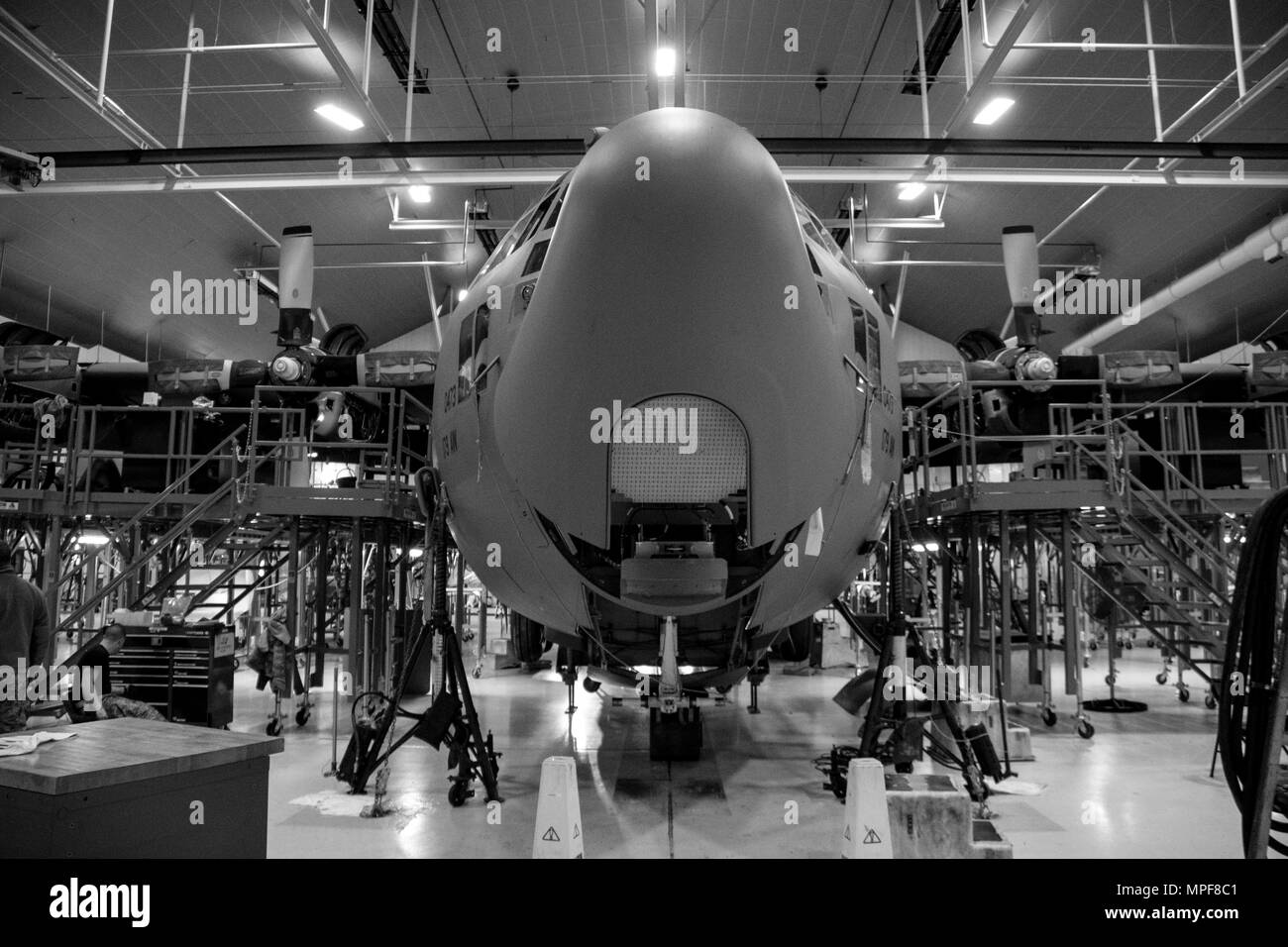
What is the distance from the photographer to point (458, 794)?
6.95m

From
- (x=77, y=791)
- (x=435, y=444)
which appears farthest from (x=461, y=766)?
(x=77, y=791)

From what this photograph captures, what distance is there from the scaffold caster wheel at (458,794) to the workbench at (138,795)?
3328 millimetres

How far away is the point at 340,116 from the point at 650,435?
1408 centimetres

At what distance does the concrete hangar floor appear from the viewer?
5.93m

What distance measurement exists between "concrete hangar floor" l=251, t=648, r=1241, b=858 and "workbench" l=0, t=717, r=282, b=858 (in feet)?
7.41

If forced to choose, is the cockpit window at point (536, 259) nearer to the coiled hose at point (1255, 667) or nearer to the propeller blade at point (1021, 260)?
the coiled hose at point (1255, 667)

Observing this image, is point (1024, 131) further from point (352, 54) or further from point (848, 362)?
point (848, 362)

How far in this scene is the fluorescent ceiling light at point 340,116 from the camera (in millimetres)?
14359

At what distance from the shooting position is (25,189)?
12.1m

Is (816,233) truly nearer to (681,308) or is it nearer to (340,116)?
(681,308)
